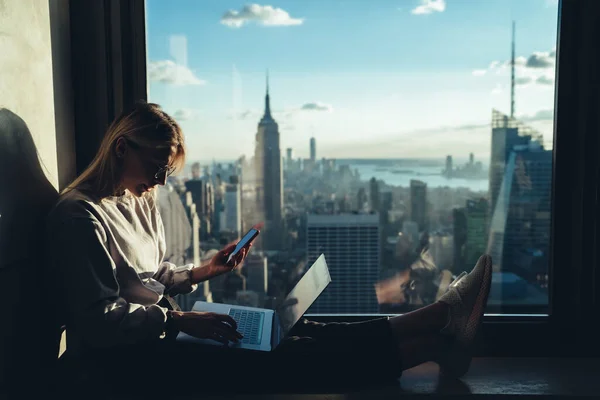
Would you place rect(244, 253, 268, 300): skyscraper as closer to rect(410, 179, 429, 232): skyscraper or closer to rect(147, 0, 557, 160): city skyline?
rect(147, 0, 557, 160): city skyline

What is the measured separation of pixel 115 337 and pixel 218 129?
765 mm

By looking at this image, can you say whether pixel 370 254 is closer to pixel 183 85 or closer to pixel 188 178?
pixel 188 178

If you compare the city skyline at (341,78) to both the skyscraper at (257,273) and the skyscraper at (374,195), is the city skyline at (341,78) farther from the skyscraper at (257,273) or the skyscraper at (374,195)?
the skyscraper at (257,273)

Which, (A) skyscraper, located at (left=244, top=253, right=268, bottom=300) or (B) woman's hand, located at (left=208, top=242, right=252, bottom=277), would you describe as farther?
(A) skyscraper, located at (left=244, top=253, right=268, bottom=300)

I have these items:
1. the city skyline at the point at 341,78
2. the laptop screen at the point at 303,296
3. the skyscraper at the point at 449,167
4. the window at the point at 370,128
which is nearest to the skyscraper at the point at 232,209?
the window at the point at 370,128

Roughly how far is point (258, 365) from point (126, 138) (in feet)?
2.19

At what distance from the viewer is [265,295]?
1.83 metres

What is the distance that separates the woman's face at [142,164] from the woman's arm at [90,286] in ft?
0.54

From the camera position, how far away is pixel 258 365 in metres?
1.42

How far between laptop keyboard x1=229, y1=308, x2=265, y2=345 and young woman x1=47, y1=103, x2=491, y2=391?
50 millimetres

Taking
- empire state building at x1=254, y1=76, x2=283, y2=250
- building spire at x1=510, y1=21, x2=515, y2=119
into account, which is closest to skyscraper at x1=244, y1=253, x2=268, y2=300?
empire state building at x1=254, y1=76, x2=283, y2=250

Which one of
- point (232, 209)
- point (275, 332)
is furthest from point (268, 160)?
point (275, 332)

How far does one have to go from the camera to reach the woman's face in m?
1.38

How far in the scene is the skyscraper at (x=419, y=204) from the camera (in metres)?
1.74
